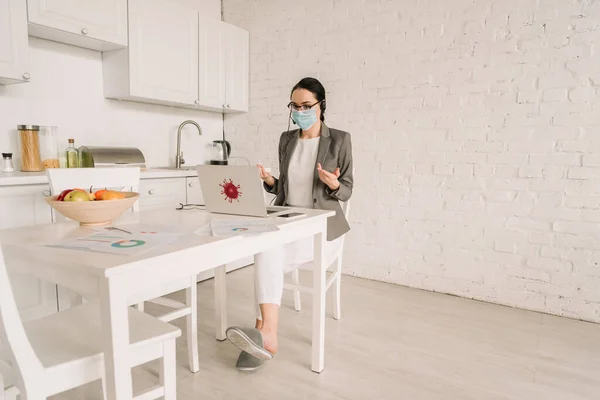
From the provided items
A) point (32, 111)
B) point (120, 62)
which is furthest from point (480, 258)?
point (32, 111)

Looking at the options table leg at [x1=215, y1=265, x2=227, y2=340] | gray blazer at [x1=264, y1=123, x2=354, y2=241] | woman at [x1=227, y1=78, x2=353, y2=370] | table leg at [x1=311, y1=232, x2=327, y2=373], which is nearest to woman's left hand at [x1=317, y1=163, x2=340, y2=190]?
woman at [x1=227, y1=78, x2=353, y2=370]

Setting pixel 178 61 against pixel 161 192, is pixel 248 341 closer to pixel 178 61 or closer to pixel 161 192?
pixel 161 192

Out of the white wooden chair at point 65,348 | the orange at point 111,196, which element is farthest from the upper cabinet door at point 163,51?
the white wooden chair at point 65,348

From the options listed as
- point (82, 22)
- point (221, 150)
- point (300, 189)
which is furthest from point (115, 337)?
point (221, 150)

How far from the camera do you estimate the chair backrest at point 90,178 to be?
1.48m

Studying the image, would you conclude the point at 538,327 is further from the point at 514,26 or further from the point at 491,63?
the point at 514,26

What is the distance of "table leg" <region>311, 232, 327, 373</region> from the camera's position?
5.30 feet

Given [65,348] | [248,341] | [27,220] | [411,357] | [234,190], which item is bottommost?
[411,357]

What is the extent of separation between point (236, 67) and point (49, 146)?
1.58 m

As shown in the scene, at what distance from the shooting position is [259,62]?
336cm

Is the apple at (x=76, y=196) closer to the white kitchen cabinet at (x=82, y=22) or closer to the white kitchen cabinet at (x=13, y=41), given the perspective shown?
the white kitchen cabinet at (x=13, y=41)

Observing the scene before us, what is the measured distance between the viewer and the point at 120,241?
3.23ft

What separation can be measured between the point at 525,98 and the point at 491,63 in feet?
0.97

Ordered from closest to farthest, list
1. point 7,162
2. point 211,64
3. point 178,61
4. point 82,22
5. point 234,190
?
point 234,190
point 7,162
point 82,22
point 178,61
point 211,64
